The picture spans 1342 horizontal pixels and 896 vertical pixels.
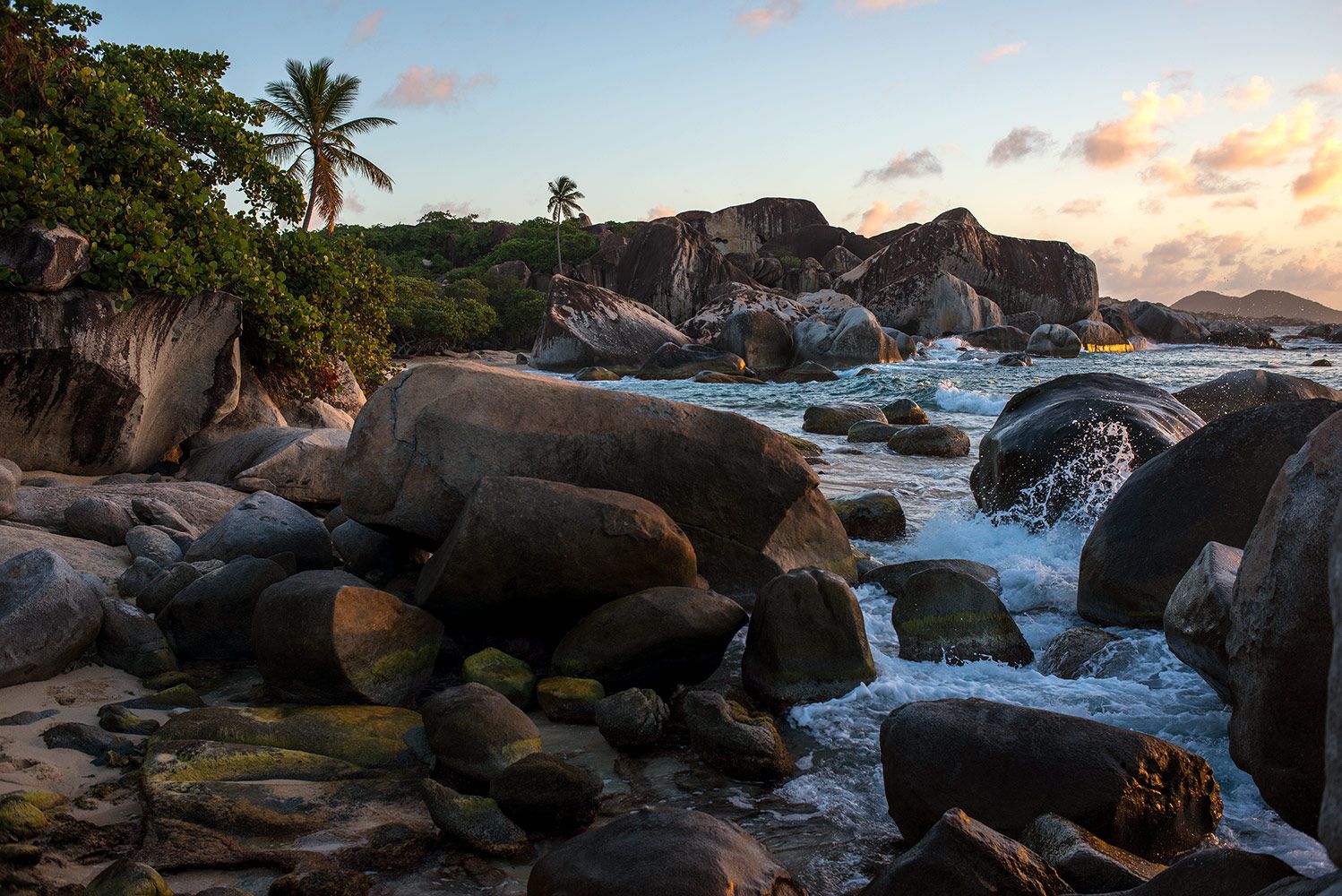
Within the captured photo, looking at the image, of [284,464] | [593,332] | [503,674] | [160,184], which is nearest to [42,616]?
[503,674]

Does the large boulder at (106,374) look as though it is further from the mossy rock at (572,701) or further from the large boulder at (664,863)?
the large boulder at (664,863)

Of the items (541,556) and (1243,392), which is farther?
(1243,392)

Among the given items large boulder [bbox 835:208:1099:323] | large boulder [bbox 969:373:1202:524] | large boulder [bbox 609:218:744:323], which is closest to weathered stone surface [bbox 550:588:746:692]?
large boulder [bbox 969:373:1202:524]

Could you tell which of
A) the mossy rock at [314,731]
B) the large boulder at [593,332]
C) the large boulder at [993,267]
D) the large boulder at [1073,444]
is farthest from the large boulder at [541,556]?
the large boulder at [993,267]

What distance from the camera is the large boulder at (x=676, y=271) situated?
44.7 m

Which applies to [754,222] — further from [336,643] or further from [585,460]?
[336,643]

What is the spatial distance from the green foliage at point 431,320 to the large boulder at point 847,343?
38.6ft

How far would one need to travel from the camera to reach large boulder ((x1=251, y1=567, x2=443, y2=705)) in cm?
443

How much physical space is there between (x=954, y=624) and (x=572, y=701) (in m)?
2.14

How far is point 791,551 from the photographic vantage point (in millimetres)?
6332

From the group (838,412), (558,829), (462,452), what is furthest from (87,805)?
(838,412)

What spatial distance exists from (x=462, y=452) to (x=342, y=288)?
605 cm

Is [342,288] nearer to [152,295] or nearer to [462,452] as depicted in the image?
[152,295]

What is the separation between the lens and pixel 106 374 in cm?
801
